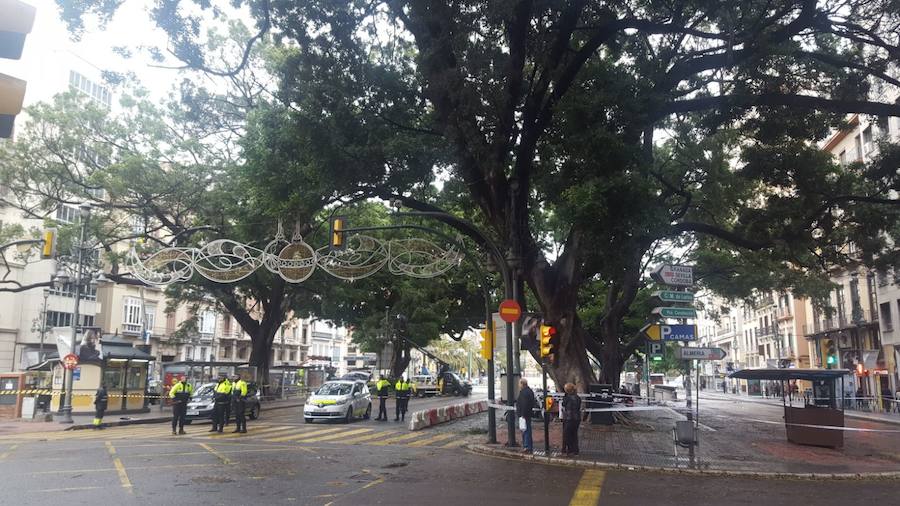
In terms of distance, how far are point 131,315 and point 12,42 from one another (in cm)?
5980

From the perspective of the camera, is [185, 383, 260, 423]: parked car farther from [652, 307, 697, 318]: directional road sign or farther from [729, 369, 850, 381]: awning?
[729, 369, 850, 381]: awning

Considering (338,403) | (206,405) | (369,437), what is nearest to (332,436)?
(369,437)

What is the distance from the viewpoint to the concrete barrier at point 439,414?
811 inches

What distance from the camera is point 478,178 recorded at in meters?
17.2

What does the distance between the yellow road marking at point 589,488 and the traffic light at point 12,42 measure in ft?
25.5

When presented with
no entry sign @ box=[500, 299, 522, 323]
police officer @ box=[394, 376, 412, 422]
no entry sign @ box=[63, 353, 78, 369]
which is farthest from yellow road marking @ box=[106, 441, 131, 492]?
police officer @ box=[394, 376, 412, 422]

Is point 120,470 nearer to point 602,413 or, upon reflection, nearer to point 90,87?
point 602,413

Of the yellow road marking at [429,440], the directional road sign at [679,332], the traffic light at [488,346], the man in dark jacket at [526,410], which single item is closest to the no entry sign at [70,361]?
the yellow road marking at [429,440]

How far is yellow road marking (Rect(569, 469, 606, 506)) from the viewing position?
28.9ft

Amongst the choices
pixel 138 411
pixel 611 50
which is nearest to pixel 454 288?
pixel 138 411

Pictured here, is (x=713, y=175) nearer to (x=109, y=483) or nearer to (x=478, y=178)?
(x=478, y=178)

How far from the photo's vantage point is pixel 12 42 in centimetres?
288

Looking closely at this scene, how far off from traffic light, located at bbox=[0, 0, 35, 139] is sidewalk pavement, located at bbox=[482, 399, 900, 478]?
452 inches

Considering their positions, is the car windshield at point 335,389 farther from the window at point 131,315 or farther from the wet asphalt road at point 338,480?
the window at point 131,315
